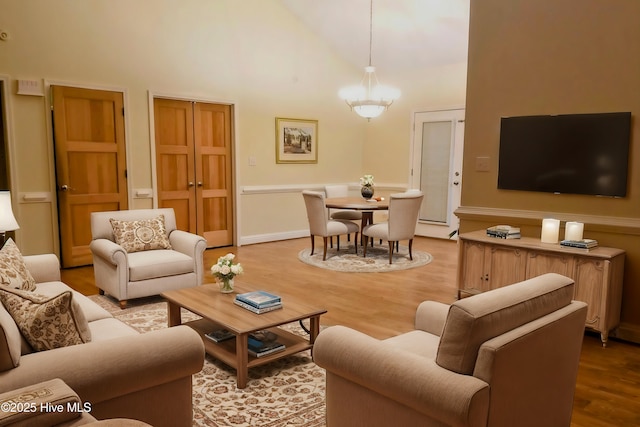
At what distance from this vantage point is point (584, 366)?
318 cm

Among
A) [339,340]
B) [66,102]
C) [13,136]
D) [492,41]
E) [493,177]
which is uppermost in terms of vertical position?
[492,41]

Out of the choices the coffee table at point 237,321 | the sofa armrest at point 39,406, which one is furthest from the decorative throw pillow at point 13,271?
the sofa armrest at point 39,406

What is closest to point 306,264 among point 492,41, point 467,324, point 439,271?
point 439,271

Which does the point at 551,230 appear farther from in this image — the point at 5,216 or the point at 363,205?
the point at 5,216

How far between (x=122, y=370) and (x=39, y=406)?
430 mm

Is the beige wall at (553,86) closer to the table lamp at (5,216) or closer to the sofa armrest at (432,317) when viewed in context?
the sofa armrest at (432,317)

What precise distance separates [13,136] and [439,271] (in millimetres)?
4966

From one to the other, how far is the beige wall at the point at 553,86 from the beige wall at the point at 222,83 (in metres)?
3.07

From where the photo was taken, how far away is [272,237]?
7.61 metres

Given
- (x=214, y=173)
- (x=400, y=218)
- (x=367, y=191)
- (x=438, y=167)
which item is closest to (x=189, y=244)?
(x=214, y=173)

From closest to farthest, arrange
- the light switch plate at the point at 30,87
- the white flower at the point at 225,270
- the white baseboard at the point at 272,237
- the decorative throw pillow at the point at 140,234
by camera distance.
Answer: the white flower at the point at 225,270 → the decorative throw pillow at the point at 140,234 → the light switch plate at the point at 30,87 → the white baseboard at the point at 272,237

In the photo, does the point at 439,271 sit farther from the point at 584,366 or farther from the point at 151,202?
the point at 151,202

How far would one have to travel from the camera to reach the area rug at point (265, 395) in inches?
98.0

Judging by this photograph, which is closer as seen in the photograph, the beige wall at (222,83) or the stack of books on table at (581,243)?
the stack of books on table at (581,243)
